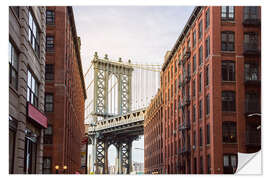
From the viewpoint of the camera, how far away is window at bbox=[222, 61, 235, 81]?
54.5 m

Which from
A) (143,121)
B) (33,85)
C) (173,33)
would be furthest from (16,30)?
(143,121)

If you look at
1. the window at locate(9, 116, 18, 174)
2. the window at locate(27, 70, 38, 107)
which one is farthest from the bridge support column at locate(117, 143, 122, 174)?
the window at locate(9, 116, 18, 174)

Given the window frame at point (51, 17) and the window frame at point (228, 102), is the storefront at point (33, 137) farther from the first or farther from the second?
the window frame at point (228, 102)

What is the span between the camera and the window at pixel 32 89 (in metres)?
29.6

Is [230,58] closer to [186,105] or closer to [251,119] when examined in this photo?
[251,119]

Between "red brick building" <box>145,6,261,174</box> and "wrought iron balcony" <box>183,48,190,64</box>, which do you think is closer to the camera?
"red brick building" <box>145,6,261,174</box>

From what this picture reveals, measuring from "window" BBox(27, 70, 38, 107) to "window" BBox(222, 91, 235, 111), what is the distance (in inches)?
1048

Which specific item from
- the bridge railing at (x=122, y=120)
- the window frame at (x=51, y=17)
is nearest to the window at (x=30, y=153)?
the window frame at (x=51, y=17)

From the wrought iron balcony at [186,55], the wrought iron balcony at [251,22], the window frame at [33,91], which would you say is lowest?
the window frame at [33,91]

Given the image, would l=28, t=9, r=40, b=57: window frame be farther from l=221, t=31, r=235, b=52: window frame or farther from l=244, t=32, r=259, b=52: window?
l=244, t=32, r=259, b=52: window

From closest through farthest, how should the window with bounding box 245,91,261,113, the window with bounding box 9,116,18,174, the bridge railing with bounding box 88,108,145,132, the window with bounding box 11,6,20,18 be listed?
1. the window with bounding box 9,116,18,174
2. the window with bounding box 11,6,20,18
3. the window with bounding box 245,91,261,113
4. the bridge railing with bounding box 88,108,145,132

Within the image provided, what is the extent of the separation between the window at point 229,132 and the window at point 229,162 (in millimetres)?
1612

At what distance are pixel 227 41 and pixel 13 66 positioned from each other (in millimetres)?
35599
